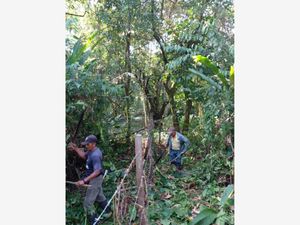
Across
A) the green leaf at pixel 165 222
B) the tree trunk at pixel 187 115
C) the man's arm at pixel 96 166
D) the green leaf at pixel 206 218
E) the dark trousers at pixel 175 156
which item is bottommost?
the green leaf at pixel 165 222

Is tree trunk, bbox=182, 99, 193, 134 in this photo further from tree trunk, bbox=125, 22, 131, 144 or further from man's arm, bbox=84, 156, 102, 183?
man's arm, bbox=84, 156, 102, 183

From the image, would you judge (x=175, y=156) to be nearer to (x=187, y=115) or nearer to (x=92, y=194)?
(x=187, y=115)

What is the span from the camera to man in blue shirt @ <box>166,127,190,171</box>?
3.82 metres

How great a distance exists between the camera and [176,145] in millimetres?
3869

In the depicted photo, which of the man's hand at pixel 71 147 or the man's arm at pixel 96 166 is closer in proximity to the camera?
the man's arm at pixel 96 166

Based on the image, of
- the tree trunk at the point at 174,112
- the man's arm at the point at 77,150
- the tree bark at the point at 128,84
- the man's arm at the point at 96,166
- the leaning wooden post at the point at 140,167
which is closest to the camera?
the leaning wooden post at the point at 140,167

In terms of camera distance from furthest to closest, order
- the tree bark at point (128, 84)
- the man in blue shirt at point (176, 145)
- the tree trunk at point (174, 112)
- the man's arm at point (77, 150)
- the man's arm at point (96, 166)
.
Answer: the tree trunk at point (174, 112) < the tree bark at point (128, 84) < the man in blue shirt at point (176, 145) < the man's arm at point (77, 150) < the man's arm at point (96, 166)

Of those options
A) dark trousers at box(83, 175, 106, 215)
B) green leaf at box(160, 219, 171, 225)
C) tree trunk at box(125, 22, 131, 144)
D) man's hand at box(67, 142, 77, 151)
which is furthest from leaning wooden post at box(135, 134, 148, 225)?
tree trunk at box(125, 22, 131, 144)

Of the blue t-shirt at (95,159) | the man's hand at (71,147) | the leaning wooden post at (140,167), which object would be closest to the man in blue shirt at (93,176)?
the blue t-shirt at (95,159)

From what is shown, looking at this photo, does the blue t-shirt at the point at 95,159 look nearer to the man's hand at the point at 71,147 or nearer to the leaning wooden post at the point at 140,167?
the man's hand at the point at 71,147

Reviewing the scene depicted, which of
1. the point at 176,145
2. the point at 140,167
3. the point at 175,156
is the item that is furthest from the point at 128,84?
the point at 140,167

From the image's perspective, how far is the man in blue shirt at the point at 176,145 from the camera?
3.82 meters

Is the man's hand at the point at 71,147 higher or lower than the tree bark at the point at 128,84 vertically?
lower
